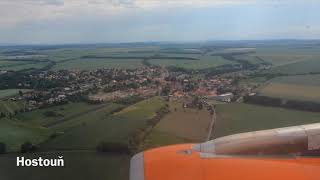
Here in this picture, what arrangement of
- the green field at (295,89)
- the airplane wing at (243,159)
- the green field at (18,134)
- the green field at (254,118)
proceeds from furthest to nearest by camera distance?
the green field at (295,89) → the green field at (254,118) → the green field at (18,134) → the airplane wing at (243,159)

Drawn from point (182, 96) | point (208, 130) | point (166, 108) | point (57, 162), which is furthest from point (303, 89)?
point (57, 162)

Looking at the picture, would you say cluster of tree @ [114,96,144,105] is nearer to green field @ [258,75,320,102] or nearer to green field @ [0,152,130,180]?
green field @ [258,75,320,102]

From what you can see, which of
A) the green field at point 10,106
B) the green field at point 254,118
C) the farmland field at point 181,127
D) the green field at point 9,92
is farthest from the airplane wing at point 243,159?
the green field at point 9,92

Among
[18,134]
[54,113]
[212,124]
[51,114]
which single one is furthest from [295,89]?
[18,134]

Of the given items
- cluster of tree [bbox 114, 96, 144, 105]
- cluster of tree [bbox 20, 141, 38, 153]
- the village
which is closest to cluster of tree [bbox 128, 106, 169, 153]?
cluster of tree [bbox 20, 141, 38, 153]

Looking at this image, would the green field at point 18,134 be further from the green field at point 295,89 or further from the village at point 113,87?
the green field at point 295,89

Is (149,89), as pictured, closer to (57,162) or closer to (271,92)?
(271,92)

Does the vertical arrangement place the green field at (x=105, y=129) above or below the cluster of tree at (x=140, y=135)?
below
